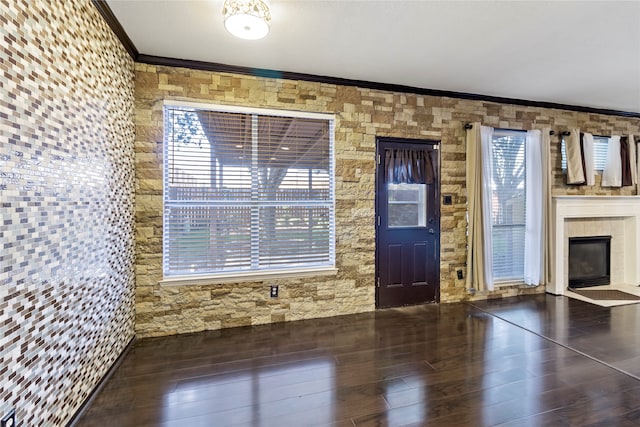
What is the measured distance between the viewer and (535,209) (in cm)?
415

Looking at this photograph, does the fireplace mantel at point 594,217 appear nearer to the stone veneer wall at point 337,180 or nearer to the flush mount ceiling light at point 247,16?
the stone veneer wall at point 337,180

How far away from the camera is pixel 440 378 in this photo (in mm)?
2250

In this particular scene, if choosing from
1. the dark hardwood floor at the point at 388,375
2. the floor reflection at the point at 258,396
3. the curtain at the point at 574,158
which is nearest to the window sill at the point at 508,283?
the dark hardwood floor at the point at 388,375

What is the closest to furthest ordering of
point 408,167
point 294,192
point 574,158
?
point 294,192 → point 408,167 → point 574,158

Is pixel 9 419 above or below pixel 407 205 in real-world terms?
below

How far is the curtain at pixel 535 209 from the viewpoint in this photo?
4141 mm

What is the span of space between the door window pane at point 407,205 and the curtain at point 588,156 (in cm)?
264

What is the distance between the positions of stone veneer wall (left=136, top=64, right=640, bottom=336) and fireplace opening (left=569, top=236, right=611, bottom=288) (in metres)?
0.72

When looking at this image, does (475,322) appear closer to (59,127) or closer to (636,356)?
(636,356)

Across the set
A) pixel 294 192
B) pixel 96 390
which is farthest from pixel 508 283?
pixel 96 390

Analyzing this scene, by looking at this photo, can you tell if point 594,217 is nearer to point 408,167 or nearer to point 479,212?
point 479,212

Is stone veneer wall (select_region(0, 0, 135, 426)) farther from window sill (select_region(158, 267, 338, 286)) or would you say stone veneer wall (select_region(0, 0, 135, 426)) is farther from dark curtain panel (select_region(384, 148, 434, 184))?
dark curtain panel (select_region(384, 148, 434, 184))

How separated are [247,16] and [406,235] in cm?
288

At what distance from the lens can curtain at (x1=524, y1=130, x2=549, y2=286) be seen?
414 centimetres
